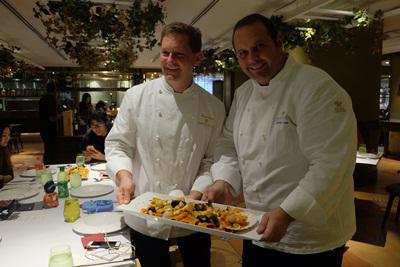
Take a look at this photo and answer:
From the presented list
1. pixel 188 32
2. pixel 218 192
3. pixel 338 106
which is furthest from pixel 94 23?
pixel 338 106

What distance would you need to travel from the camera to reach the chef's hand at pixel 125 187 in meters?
1.44

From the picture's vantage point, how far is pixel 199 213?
1314 millimetres

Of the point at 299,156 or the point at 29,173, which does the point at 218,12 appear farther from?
the point at 299,156

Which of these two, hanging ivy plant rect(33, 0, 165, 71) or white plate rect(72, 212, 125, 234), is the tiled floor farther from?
hanging ivy plant rect(33, 0, 165, 71)

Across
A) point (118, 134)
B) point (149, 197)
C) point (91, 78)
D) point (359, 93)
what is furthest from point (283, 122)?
point (91, 78)

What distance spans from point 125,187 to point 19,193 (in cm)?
122

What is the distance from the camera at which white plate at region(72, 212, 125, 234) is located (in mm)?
1599

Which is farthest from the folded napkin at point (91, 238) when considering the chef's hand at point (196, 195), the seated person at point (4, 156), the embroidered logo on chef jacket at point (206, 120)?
the seated person at point (4, 156)

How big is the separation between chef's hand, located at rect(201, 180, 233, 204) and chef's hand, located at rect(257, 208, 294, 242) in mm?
367

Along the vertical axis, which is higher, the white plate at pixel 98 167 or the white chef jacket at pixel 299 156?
the white chef jacket at pixel 299 156

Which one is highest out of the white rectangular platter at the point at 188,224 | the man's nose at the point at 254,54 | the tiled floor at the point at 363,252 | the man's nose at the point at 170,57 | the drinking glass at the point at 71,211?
the man's nose at the point at 170,57

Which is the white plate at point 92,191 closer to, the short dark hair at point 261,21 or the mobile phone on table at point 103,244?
the mobile phone on table at point 103,244

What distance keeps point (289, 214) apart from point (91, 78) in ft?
39.7

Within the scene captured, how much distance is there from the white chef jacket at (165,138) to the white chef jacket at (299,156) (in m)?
0.17
